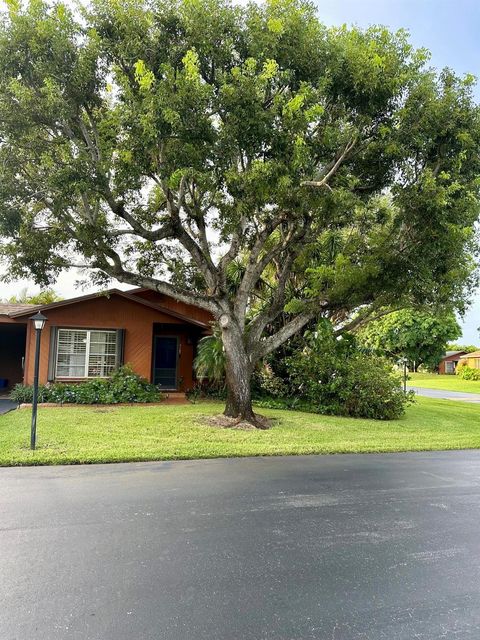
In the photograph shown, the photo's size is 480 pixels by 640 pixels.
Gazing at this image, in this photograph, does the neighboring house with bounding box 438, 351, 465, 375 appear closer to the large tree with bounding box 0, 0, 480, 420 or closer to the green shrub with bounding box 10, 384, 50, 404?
the large tree with bounding box 0, 0, 480, 420

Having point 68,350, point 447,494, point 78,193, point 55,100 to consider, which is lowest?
point 447,494

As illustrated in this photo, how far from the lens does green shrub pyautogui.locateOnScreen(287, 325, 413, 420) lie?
1326 cm

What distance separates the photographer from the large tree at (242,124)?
8.09 meters

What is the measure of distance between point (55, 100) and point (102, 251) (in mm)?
3498

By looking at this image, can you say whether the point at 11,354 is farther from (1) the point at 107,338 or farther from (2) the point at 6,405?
(2) the point at 6,405

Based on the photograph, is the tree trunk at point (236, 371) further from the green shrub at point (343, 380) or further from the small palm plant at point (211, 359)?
the green shrub at point (343, 380)

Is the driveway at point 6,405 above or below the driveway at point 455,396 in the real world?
above

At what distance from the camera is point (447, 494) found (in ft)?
18.6

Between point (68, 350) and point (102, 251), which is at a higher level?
point (102, 251)

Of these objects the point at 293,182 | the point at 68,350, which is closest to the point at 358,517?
the point at 293,182

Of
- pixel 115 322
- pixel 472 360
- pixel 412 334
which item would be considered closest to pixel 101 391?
pixel 115 322

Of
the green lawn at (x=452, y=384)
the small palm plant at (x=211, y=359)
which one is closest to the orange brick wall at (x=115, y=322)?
the small palm plant at (x=211, y=359)

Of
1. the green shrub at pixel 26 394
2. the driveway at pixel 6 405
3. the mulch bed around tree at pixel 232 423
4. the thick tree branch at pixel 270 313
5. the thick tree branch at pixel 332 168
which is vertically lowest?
the mulch bed around tree at pixel 232 423

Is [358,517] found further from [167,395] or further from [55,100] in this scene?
[167,395]
